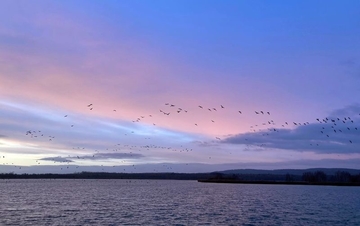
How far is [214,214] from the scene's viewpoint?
160 ft

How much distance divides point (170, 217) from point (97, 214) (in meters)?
8.78

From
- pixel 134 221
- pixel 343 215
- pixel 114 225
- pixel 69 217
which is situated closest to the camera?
pixel 114 225

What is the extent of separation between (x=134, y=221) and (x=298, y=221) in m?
17.2

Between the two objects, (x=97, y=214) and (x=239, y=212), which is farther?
(x=239, y=212)

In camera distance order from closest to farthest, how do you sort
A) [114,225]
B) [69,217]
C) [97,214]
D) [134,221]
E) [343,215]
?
[114,225] < [134,221] < [69,217] < [97,214] < [343,215]

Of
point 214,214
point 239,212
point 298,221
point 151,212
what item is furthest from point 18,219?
point 298,221

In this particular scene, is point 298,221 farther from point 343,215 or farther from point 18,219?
point 18,219

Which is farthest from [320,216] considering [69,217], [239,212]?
[69,217]

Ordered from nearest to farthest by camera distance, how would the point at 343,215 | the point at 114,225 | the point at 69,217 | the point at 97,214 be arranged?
the point at 114,225, the point at 69,217, the point at 97,214, the point at 343,215

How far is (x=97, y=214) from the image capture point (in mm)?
47281

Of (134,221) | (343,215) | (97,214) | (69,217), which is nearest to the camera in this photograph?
(134,221)

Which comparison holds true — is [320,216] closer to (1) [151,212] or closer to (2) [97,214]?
(1) [151,212]

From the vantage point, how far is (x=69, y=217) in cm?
4444

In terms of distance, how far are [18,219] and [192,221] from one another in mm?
18138
